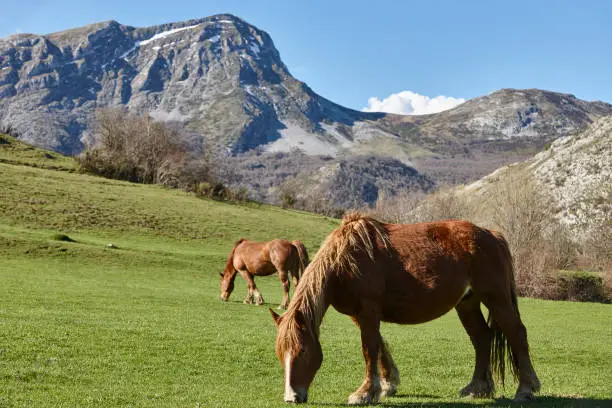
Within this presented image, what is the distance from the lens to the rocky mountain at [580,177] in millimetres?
61781

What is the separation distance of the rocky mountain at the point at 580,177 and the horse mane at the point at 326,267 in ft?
165

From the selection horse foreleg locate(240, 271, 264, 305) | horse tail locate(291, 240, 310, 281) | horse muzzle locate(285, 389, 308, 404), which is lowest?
horse foreleg locate(240, 271, 264, 305)

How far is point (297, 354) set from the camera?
6.78 m

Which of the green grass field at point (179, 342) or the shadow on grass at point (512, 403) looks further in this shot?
the green grass field at point (179, 342)

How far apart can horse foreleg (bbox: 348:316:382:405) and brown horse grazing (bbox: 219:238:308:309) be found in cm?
1341

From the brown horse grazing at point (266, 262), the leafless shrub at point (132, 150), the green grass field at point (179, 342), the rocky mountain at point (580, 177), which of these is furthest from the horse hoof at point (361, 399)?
the leafless shrub at point (132, 150)

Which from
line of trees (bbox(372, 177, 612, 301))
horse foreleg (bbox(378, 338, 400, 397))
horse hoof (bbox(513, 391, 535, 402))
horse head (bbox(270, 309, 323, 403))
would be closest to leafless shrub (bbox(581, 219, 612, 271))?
line of trees (bbox(372, 177, 612, 301))

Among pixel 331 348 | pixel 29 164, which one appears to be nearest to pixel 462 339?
pixel 331 348

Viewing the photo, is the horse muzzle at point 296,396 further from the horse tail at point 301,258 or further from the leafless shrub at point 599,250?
the leafless shrub at point 599,250

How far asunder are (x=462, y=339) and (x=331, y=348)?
18.5 feet

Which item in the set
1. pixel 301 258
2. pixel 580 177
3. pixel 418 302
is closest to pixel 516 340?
pixel 418 302

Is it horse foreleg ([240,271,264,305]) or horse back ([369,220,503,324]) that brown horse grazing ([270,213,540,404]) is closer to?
horse back ([369,220,503,324])

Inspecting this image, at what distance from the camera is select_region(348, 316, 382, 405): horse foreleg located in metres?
7.36

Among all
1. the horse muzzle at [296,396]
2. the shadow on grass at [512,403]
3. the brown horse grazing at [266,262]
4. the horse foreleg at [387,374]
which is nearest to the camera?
the horse muzzle at [296,396]
